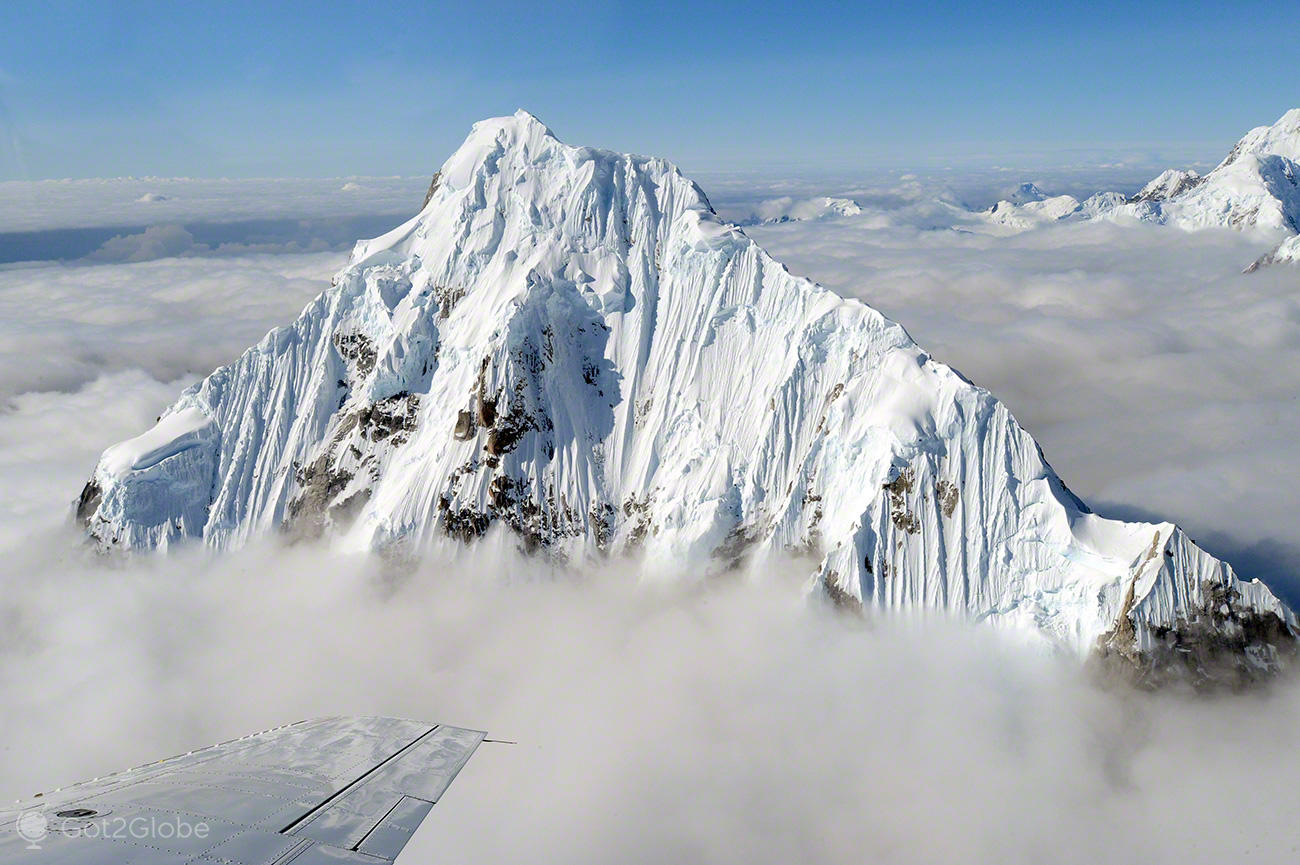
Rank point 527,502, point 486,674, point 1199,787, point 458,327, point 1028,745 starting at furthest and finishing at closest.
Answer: point 458,327, point 527,502, point 486,674, point 1028,745, point 1199,787

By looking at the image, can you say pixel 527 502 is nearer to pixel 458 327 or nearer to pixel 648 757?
pixel 458 327

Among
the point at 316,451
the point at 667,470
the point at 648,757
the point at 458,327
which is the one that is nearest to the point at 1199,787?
the point at 648,757
